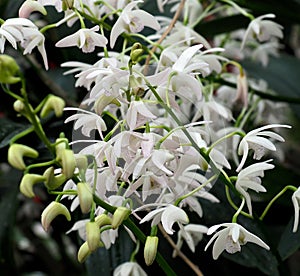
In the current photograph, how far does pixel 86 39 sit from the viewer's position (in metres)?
0.59

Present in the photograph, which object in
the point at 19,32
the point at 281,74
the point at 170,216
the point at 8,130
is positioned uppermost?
the point at 19,32

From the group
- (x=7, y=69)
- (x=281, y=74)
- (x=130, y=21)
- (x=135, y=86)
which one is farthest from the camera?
(x=281, y=74)

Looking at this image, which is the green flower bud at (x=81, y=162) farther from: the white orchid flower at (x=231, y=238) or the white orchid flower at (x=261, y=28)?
the white orchid flower at (x=261, y=28)

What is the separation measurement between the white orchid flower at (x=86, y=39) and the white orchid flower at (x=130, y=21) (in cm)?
4

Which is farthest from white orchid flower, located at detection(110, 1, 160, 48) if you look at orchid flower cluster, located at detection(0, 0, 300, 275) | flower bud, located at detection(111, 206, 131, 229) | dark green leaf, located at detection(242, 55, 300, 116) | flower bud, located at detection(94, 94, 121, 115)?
dark green leaf, located at detection(242, 55, 300, 116)

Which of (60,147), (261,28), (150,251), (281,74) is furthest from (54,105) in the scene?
(281,74)

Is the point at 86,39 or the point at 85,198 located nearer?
the point at 85,198

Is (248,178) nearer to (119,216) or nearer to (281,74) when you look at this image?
(119,216)

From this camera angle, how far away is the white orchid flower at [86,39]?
0.58 m

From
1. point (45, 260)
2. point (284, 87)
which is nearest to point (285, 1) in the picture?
point (284, 87)

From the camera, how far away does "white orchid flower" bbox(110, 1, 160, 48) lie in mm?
618

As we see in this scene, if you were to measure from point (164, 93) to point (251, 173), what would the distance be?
0.33 feet

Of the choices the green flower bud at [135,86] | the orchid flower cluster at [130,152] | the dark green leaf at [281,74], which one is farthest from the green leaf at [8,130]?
the dark green leaf at [281,74]

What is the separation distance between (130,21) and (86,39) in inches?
2.3
